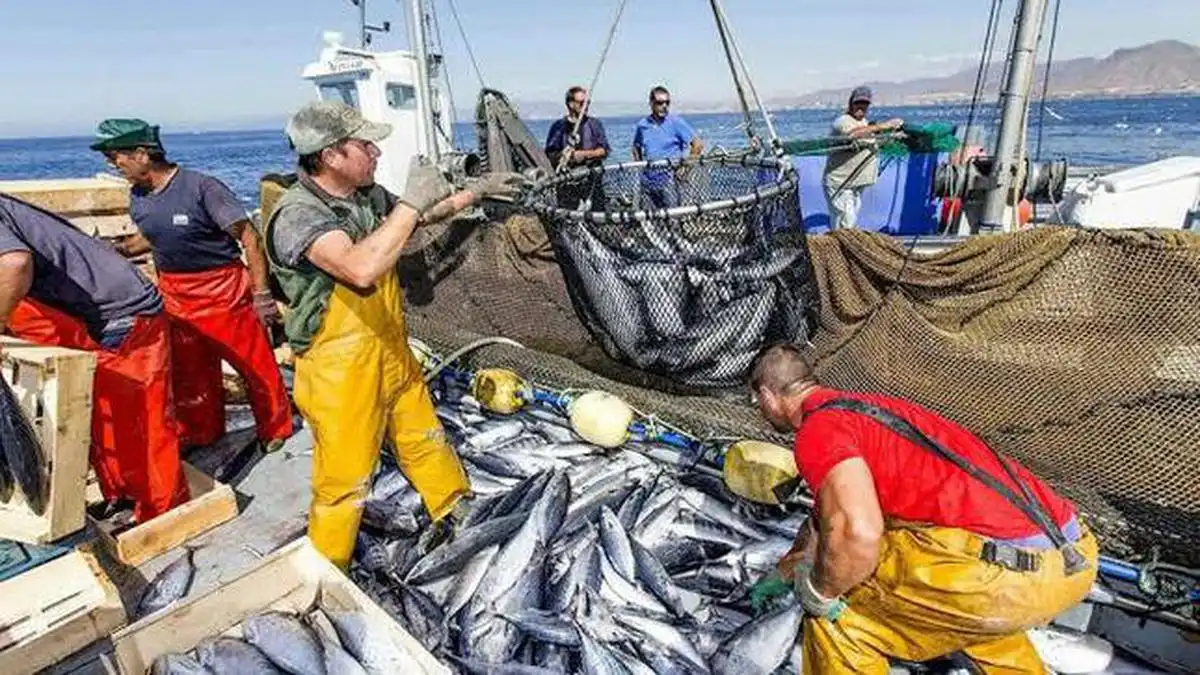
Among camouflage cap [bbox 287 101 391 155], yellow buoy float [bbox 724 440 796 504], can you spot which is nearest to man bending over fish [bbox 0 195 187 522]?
camouflage cap [bbox 287 101 391 155]

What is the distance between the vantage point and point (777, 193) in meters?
3.84

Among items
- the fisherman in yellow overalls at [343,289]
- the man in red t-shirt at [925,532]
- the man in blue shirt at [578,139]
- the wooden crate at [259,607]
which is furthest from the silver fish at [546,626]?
the man in blue shirt at [578,139]

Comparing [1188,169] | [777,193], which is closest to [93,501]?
[777,193]

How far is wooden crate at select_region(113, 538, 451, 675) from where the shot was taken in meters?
2.75

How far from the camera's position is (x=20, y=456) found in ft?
9.67

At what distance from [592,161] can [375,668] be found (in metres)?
6.91

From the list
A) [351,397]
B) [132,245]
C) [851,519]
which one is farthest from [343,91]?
[851,519]

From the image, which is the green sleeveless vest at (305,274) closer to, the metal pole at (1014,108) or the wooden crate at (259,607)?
the wooden crate at (259,607)

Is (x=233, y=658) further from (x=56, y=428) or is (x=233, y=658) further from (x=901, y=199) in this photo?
(x=901, y=199)

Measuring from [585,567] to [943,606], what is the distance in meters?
1.76

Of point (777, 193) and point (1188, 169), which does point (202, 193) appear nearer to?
point (777, 193)

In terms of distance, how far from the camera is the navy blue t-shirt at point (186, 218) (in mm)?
4363

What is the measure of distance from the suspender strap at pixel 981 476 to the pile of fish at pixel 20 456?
324 cm

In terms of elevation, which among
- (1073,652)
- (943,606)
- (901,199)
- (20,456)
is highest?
(901,199)
